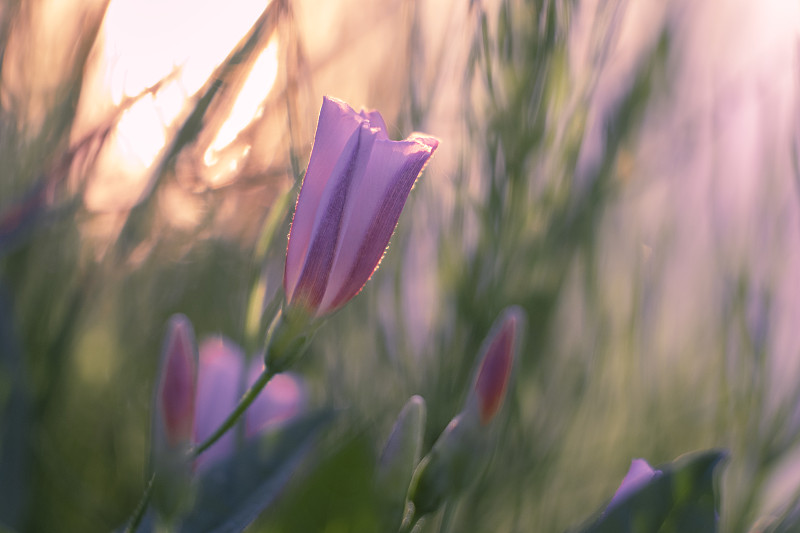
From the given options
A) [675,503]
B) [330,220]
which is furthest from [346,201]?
[675,503]

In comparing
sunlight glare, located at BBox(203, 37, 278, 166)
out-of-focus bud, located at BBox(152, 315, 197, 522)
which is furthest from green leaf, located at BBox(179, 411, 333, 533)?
sunlight glare, located at BBox(203, 37, 278, 166)

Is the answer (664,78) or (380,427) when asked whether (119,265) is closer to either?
(380,427)

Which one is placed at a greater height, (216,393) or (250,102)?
(250,102)

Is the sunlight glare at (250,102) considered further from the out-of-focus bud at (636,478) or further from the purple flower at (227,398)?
the out-of-focus bud at (636,478)

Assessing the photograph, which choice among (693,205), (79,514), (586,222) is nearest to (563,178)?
(586,222)

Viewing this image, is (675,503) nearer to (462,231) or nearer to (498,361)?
(498,361)
